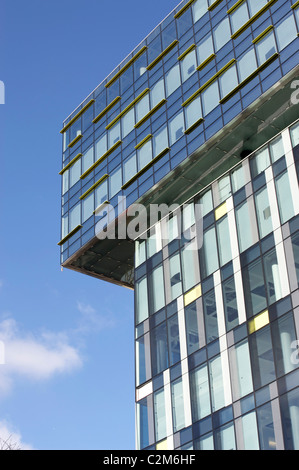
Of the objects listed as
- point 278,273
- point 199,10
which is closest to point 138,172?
point 199,10

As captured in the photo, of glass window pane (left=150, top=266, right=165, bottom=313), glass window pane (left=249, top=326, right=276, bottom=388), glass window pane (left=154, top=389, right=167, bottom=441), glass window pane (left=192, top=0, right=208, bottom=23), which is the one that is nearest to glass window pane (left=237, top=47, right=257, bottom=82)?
glass window pane (left=192, top=0, right=208, bottom=23)

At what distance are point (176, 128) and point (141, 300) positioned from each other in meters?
12.0

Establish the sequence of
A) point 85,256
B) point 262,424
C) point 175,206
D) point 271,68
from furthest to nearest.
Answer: point 85,256
point 175,206
point 271,68
point 262,424

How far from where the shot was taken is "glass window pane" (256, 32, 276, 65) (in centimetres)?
4812

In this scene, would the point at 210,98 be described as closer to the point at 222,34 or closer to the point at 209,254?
the point at 222,34

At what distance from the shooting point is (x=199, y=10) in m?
56.7

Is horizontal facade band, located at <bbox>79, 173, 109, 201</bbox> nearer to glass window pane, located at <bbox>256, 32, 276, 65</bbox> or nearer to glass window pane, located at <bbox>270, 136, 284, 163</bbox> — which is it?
glass window pane, located at <bbox>256, 32, 276, 65</bbox>

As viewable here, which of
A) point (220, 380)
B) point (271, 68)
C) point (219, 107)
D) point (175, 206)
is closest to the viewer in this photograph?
point (220, 380)

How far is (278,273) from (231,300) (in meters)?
4.09

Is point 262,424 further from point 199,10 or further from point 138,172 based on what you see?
point 199,10

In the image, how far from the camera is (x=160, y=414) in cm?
4806

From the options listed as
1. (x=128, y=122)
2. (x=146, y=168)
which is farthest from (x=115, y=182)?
(x=128, y=122)

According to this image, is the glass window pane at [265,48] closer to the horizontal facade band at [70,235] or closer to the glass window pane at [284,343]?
the glass window pane at [284,343]
